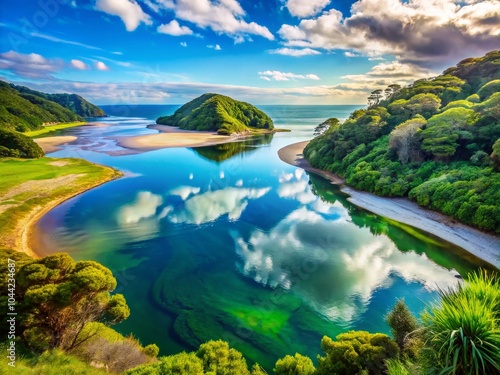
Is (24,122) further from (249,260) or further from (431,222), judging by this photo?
(431,222)

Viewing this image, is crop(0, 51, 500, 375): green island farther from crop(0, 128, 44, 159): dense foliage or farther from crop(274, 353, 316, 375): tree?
crop(0, 128, 44, 159): dense foliage

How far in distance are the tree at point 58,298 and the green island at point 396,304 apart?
0.04 m

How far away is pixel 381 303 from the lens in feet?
64.8

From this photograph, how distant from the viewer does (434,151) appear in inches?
1582

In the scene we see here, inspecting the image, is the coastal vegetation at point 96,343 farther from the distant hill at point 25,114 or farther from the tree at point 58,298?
the distant hill at point 25,114

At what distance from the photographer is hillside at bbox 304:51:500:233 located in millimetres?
31275

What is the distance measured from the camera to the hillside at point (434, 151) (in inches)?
1231

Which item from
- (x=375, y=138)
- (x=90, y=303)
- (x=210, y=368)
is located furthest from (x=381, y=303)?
(x=375, y=138)

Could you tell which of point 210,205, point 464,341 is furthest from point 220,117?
point 464,341

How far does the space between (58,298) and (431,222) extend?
115ft

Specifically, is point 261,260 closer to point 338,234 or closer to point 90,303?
point 338,234

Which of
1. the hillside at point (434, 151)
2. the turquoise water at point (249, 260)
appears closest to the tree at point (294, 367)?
the turquoise water at point (249, 260)

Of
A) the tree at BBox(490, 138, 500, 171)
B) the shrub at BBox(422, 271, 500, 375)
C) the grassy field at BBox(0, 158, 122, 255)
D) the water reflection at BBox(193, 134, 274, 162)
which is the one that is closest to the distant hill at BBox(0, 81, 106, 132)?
the grassy field at BBox(0, 158, 122, 255)

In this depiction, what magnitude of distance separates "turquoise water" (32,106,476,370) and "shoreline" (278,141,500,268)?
1.66 m
